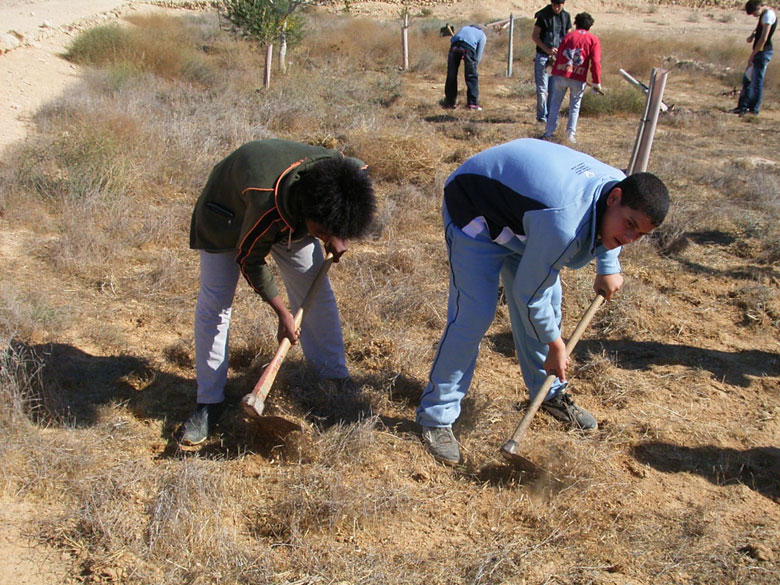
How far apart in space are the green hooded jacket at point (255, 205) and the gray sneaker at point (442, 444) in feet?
3.35

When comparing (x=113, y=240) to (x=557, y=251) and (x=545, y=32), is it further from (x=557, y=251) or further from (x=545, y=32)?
(x=545, y=32)

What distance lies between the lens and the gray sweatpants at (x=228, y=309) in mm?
2930

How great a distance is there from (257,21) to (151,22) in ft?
16.7

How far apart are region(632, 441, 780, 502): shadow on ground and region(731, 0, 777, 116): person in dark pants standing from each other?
9104mm

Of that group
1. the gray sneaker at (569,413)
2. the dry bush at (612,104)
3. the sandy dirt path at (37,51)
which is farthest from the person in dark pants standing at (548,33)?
the gray sneaker at (569,413)

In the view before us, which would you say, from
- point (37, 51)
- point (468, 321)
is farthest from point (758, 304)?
point (37, 51)

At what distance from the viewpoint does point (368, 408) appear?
3412 millimetres

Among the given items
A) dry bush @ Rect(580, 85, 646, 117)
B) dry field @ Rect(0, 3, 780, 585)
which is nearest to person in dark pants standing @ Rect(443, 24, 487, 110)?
dry bush @ Rect(580, 85, 646, 117)

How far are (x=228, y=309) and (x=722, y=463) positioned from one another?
2428 millimetres

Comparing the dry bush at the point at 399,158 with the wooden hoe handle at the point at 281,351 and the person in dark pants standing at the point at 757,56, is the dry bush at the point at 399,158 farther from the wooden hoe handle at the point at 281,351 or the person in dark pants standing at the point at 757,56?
the person in dark pants standing at the point at 757,56

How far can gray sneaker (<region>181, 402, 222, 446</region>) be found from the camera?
3109mm

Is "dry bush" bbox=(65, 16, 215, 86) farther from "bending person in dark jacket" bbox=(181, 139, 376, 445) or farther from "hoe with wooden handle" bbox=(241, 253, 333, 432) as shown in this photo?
"hoe with wooden handle" bbox=(241, 253, 333, 432)

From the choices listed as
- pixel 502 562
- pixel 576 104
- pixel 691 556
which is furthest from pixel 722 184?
pixel 502 562

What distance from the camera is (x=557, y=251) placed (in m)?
2.34
